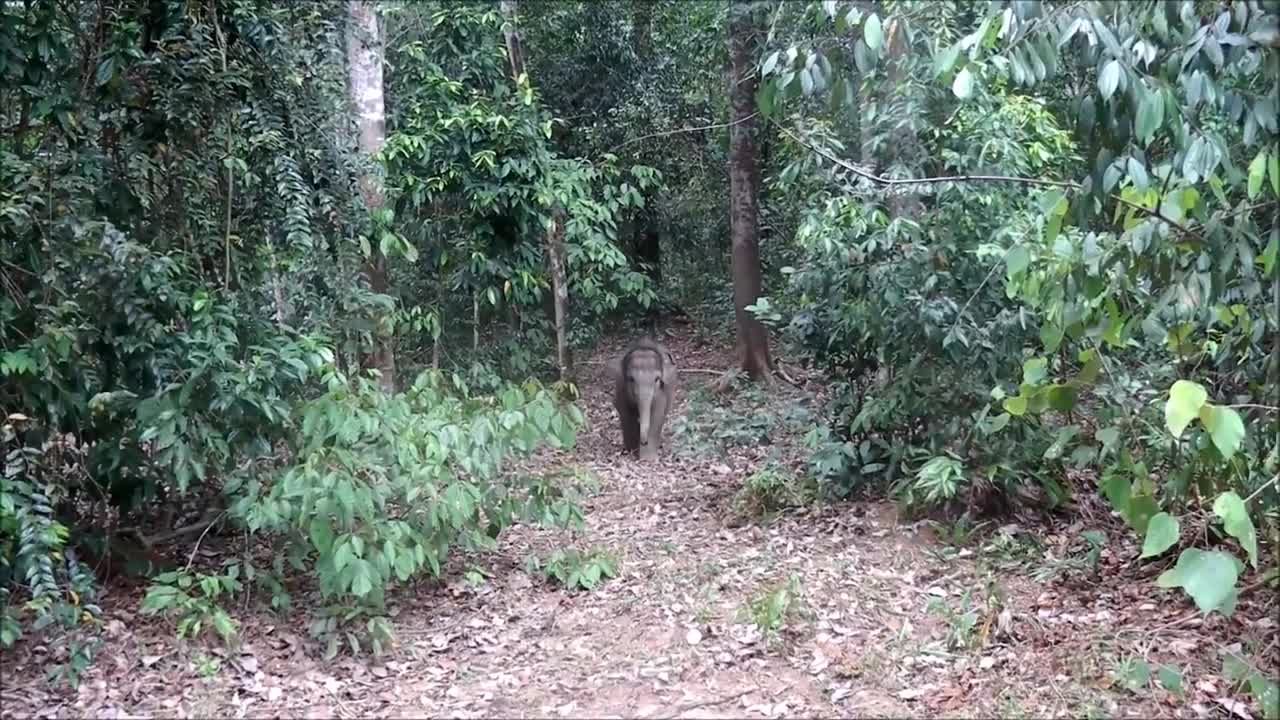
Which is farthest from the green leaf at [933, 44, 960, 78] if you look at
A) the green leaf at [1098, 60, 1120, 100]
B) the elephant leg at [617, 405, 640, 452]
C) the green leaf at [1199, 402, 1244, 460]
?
the elephant leg at [617, 405, 640, 452]

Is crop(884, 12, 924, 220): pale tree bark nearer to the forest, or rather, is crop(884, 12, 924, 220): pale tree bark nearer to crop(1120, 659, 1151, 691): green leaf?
the forest

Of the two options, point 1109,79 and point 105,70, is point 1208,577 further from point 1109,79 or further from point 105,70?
point 105,70

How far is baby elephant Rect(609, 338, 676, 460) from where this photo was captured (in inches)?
344

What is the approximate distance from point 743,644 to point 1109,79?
2.80 metres

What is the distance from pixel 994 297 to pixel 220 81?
4.22 m

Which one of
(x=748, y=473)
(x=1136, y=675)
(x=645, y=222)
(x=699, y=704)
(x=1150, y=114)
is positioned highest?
(x=645, y=222)

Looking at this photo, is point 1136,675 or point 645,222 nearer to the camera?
point 1136,675

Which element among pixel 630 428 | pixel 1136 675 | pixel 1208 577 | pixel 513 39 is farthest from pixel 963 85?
pixel 513 39

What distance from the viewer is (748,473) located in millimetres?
7668

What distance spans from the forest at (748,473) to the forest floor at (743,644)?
22 mm

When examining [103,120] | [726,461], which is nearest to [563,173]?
[726,461]

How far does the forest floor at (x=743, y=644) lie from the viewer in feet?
14.0

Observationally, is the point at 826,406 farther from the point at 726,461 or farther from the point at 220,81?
the point at 220,81

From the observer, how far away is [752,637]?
4828 mm
